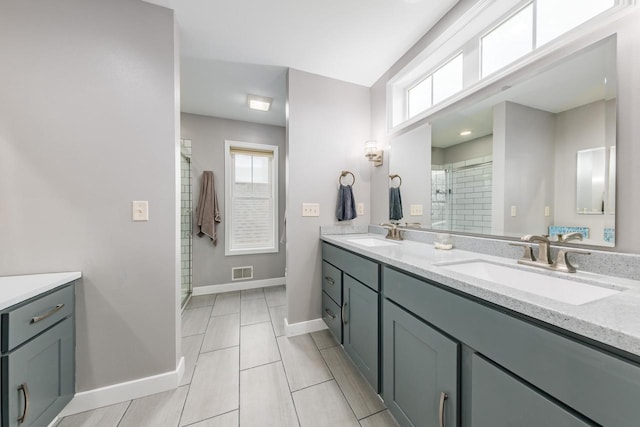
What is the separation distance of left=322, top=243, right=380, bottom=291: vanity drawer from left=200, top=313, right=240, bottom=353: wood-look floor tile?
1136mm

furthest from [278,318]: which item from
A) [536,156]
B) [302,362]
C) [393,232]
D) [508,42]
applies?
[508,42]

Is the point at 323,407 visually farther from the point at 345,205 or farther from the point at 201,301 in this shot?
the point at 201,301

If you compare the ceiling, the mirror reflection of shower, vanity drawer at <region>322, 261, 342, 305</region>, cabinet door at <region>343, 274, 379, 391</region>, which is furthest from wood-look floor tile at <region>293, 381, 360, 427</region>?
the ceiling

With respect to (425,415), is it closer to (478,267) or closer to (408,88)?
(478,267)

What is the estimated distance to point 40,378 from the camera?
3.58ft

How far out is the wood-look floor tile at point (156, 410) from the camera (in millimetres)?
1251

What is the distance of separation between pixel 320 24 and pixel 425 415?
2.35m

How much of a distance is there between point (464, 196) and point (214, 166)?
118 inches

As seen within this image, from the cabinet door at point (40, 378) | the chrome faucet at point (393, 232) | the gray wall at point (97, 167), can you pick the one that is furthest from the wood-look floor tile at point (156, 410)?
the chrome faucet at point (393, 232)

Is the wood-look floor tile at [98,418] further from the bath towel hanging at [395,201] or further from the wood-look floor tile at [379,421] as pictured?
the bath towel hanging at [395,201]

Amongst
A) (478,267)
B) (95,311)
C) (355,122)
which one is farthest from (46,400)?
(355,122)

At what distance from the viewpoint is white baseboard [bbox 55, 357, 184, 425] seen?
4.36 feet

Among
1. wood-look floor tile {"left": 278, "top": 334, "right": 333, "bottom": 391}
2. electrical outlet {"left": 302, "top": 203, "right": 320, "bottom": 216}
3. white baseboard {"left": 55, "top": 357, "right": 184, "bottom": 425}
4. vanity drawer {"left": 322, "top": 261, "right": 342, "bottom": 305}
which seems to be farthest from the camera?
electrical outlet {"left": 302, "top": 203, "right": 320, "bottom": 216}

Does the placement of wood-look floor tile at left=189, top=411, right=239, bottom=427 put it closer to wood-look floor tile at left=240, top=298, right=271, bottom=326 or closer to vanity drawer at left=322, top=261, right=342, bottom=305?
vanity drawer at left=322, top=261, right=342, bottom=305
